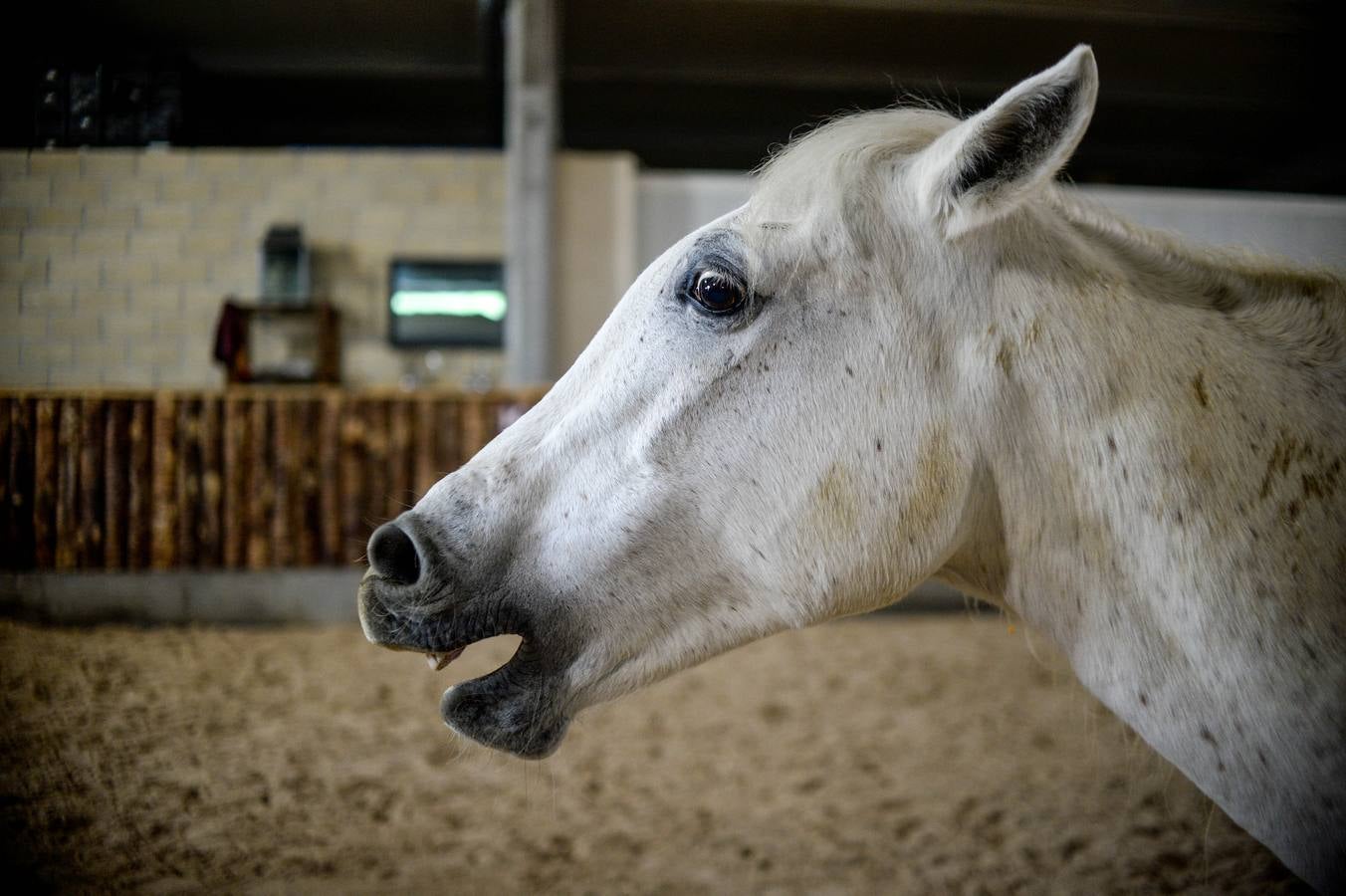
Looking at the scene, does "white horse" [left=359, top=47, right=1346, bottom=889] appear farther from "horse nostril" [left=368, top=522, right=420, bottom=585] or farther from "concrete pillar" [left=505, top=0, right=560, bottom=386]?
"concrete pillar" [left=505, top=0, right=560, bottom=386]

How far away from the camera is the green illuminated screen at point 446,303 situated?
19.0 ft

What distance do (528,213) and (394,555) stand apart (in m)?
6.23

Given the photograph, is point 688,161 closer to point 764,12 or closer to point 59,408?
point 764,12

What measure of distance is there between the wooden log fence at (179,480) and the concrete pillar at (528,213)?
85.9 inches

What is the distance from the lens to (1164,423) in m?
1.10

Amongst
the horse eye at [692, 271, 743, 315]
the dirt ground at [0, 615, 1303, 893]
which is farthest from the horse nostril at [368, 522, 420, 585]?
the horse eye at [692, 271, 743, 315]

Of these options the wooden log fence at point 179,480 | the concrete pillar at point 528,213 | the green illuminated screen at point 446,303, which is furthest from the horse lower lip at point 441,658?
the concrete pillar at point 528,213

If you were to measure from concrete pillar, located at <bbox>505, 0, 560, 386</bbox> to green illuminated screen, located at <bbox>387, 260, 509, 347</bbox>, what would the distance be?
0.15m

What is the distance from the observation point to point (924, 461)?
3.75 feet

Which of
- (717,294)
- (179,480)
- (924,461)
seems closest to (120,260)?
(179,480)

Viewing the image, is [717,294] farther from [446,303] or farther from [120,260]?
[446,303]

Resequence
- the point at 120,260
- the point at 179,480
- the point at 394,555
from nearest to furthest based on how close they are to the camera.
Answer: the point at 394,555, the point at 120,260, the point at 179,480

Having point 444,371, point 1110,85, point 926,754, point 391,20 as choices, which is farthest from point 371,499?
point 1110,85

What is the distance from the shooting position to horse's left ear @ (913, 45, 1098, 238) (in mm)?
1036
